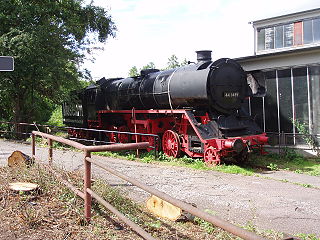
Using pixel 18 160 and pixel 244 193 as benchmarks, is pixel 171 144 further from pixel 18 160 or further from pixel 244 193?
pixel 18 160

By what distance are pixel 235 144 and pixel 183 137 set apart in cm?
220

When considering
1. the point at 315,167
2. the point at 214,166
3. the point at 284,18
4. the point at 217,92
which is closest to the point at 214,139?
the point at 214,166

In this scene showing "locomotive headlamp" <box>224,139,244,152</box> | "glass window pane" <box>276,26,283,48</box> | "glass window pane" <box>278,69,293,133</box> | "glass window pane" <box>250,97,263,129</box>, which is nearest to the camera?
"locomotive headlamp" <box>224,139,244,152</box>

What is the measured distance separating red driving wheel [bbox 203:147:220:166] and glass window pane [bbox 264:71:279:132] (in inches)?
164

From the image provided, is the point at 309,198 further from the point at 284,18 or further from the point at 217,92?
the point at 284,18

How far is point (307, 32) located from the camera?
16.8 meters

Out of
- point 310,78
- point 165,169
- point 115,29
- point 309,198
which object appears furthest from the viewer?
point 115,29

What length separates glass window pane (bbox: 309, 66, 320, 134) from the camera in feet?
38.8

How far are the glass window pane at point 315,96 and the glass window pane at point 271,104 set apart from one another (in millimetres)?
1316

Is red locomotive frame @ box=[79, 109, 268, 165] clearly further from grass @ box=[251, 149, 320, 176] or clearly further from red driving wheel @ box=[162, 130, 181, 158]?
grass @ box=[251, 149, 320, 176]

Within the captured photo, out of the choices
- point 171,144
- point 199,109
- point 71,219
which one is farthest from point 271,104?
point 71,219

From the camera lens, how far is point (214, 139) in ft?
32.0

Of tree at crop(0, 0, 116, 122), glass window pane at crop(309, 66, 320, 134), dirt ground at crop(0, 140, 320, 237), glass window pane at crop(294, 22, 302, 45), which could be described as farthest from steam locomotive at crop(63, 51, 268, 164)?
glass window pane at crop(294, 22, 302, 45)

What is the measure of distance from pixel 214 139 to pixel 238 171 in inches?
49.4
